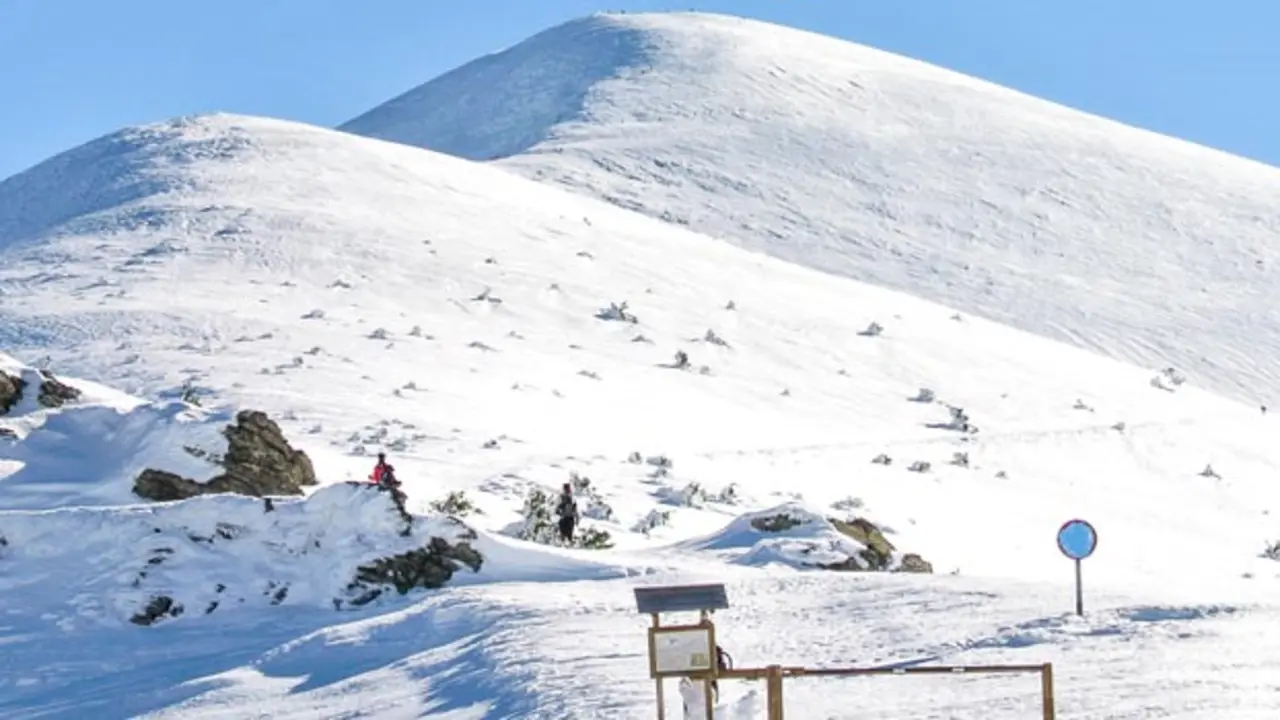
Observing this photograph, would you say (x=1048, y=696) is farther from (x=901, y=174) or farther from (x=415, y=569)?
(x=901, y=174)

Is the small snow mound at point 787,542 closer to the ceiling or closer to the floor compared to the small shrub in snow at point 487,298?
closer to the floor

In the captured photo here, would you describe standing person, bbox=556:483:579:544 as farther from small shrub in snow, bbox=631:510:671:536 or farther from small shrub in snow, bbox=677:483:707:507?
small shrub in snow, bbox=677:483:707:507

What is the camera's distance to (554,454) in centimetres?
2664

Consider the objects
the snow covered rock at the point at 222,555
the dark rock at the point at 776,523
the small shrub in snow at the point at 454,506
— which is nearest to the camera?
the snow covered rock at the point at 222,555

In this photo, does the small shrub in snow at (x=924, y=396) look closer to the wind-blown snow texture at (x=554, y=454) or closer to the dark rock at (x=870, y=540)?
the wind-blown snow texture at (x=554, y=454)

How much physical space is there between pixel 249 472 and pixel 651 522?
4971 millimetres

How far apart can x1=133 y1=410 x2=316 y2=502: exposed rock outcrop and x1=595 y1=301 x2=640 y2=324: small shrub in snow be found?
54.4ft

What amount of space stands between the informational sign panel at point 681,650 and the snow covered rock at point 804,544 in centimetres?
823

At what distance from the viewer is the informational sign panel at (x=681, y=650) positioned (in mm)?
10641

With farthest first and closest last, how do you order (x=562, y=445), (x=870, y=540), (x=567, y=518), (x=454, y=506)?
1. (x=562, y=445)
2. (x=454, y=506)
3. (x=567, y=518)
4. (x=870, y=540)

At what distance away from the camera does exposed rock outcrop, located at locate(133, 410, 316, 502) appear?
66.5 feet

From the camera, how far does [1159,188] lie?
6688 cm

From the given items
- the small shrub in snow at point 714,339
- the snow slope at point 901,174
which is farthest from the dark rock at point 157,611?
the snow slope at point 901,174

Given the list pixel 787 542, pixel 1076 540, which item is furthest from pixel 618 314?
pixel 1076 540
